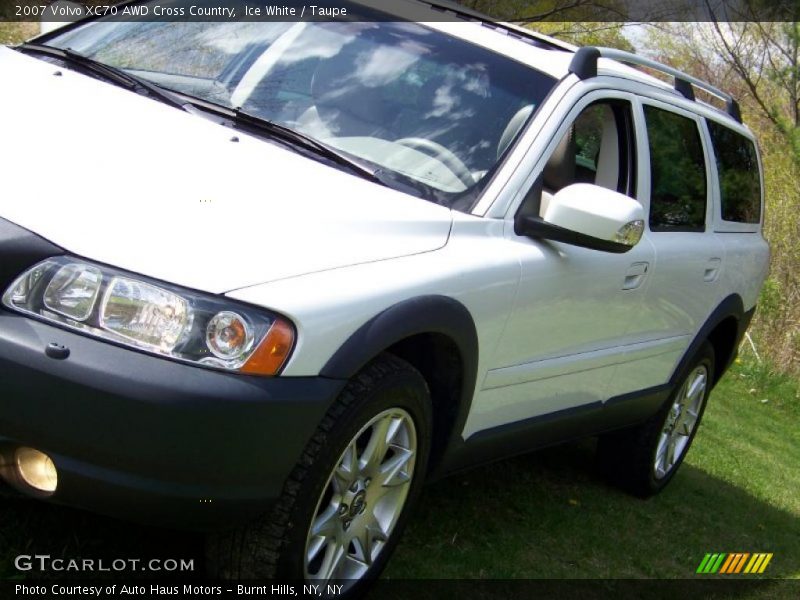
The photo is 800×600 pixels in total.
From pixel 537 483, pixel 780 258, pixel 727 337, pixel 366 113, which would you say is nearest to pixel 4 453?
pixel 366 113

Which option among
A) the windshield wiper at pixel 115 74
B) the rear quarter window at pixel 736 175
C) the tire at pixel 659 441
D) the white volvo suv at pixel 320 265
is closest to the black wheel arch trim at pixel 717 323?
the tire at pixel 659 441

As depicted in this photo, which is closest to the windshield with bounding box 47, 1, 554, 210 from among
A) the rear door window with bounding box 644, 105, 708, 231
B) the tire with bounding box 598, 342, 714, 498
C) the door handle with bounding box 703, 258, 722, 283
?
the rear door window with bounding box 644, 105, 708, 231

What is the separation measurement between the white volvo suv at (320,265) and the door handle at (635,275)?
29 millimetres

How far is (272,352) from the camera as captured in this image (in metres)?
3.10

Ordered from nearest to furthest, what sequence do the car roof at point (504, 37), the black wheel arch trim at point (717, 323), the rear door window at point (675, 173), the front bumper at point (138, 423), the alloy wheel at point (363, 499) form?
1. the front bumper at point (138, 423)
2. the alloy wheel at point (363, 499)
3. the car roof at point (504, 37)
4. the rear door window at point (675, 173)
5. the black wheel arch trim at point (717, 323)

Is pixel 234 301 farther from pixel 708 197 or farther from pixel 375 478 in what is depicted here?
pixel 708 197

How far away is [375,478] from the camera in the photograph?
378 centimetres

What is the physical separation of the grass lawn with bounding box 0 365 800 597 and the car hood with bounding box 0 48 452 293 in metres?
0.89

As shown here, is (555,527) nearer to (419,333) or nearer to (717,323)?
(717,323)

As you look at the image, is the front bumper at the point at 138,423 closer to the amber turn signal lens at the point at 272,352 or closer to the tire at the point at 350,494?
the amber turn signal lens at the point at 272,352

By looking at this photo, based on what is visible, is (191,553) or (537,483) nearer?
(191,553)

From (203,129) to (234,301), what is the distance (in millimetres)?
1028

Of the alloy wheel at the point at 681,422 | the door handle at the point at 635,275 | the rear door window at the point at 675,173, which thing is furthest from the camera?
the alloy wheel at the point at 681,422

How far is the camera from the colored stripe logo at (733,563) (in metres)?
5.66
